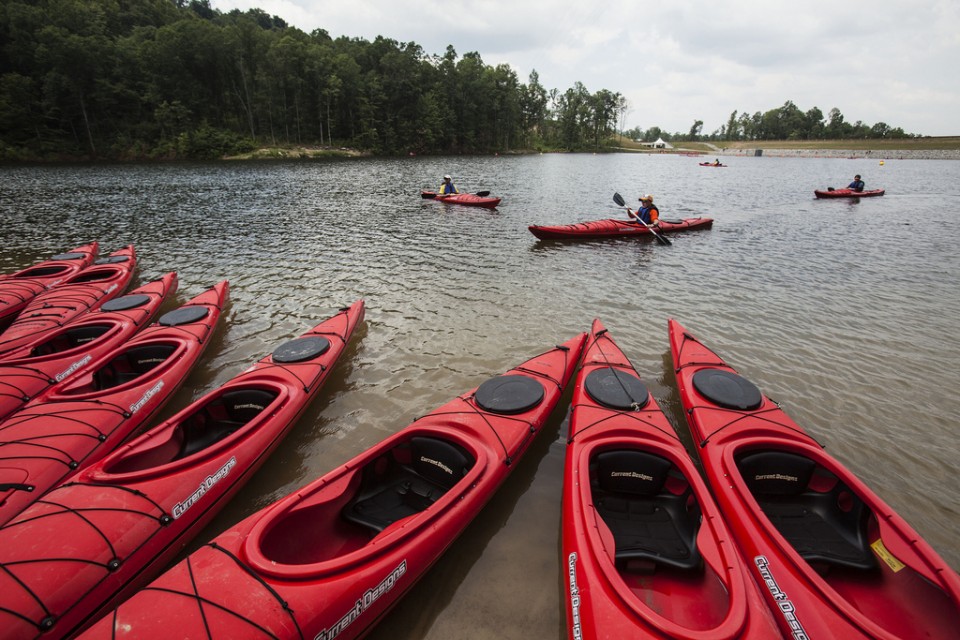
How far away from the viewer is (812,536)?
371 cm

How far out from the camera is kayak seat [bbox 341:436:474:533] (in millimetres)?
4012

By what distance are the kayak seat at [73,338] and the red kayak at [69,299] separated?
0.82 feet

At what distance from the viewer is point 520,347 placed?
25.0 ft

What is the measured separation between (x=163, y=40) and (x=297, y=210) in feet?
172

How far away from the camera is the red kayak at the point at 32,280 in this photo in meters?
8.14

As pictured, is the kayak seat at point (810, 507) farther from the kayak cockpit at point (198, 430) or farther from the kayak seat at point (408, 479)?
the kayak cockpit at point (198, 430)

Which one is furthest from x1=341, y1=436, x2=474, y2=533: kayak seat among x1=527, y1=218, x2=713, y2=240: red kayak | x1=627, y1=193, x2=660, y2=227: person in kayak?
x1=627, y1=193, x2=660, y2=227: person in kayak

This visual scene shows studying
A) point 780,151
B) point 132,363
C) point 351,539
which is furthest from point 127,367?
point 780,151

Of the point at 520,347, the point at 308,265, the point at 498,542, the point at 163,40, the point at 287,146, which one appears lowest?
the point at 498,542

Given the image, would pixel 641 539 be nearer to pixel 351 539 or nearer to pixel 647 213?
pixel 351 539

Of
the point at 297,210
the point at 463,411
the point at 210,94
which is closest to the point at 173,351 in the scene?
the point at 463,411

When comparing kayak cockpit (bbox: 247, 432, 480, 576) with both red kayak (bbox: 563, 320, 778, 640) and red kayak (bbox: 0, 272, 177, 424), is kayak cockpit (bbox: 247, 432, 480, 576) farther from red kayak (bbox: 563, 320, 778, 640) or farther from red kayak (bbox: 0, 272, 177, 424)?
red kayak (bbox: 0, 272, 177, 424)

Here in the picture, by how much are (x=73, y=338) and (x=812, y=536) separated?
419 inches

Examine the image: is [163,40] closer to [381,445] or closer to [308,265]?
[308,265]
